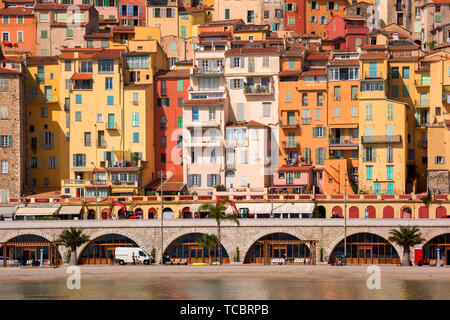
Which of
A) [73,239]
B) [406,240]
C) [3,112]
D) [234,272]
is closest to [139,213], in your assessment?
[73,239]

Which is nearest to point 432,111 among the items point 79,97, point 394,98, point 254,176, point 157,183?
point 394,98

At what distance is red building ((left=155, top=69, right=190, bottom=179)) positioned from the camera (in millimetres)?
128125

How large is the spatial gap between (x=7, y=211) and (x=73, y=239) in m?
14.9

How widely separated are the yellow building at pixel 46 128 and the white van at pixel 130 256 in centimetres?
2402

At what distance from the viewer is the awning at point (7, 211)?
116794 mm

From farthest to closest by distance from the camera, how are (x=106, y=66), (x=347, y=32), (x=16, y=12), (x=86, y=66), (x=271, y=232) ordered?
(x=16, y=12) < (x=347, y=32) < (x=86, y=66) < (x=106, y=66) < (x=271, y=232)

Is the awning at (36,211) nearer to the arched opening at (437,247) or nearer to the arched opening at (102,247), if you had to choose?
the arched opening at (102,247)

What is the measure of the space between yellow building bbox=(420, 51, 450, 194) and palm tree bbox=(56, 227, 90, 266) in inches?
1499

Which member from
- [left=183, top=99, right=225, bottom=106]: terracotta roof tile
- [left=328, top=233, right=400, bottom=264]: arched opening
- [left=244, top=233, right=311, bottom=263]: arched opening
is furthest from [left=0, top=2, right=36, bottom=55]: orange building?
[left=328, top=233, right=400, bottom=264]: arched opening

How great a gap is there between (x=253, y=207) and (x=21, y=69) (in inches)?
1296

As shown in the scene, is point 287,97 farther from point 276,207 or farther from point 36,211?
point 36,211

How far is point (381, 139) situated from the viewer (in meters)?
120

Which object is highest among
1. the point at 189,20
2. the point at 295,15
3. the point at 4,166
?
the point at 295,15

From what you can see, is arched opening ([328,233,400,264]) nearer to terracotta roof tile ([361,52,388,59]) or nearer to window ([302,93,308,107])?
window ([302,93,308,107])
